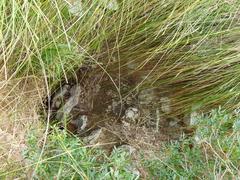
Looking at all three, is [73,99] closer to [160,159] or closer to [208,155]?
[160,159]

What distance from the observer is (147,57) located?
125 centimetres

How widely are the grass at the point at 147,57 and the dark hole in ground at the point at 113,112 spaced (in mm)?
30

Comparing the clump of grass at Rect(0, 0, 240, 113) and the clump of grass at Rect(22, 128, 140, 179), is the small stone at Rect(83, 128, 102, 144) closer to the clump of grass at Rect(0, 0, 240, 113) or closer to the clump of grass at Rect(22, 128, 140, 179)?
the clump of grass at Rect(0, 0, 240, 113)

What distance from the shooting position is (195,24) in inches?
46.9

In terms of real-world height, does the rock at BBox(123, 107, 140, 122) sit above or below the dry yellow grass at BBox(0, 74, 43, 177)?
below

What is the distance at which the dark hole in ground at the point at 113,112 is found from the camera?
4.22 feet

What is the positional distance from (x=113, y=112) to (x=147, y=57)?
0.19m

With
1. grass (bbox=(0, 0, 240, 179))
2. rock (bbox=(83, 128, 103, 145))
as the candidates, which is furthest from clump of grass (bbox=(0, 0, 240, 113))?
rock (bbox=(83, 128, 103, 145))

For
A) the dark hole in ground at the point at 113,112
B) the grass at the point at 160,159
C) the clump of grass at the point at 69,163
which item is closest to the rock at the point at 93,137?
the dark hole in ground at the point at 113,112

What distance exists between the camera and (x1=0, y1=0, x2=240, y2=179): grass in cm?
104

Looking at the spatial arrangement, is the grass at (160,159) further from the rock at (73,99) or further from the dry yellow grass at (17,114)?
the rock at (73,99)

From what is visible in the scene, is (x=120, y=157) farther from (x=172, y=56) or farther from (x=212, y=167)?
(x=172, y=56)

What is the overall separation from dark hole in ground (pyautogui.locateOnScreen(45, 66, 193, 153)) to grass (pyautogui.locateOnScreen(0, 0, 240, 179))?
0.10 feet

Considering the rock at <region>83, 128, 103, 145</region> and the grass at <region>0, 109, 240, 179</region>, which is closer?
the grass at <region>0, 109, 240, 179</region>
